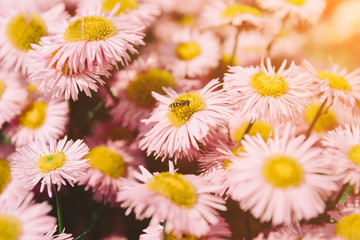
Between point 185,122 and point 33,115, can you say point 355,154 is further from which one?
point 33,115

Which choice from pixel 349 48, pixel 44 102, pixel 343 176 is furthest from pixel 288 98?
pixel 349 48

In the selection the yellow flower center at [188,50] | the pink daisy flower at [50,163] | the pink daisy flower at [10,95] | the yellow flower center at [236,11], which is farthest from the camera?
the yellow flower center at [188,50]

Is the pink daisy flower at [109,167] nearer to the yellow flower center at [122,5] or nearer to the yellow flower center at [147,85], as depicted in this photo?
the yellow flower center at [147,85]

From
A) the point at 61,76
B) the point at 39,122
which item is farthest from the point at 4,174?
the point at 61,76

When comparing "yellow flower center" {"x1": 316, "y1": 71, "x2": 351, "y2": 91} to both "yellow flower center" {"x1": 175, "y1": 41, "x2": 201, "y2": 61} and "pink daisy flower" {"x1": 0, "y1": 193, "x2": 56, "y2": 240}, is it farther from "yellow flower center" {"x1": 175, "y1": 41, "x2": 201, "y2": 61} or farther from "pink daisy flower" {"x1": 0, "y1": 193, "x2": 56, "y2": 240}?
"pink daisy flower" {"x1": 0, "y1": 193, "x2": 56, "y2": 240}

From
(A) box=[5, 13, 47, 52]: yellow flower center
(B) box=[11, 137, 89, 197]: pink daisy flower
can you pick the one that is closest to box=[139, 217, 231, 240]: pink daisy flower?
(B) box=[11, 137, 89, 197]: pink daisy flower

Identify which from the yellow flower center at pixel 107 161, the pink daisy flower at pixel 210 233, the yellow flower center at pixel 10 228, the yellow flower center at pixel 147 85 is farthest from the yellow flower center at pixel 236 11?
the yellow flower center at pixel 10 228

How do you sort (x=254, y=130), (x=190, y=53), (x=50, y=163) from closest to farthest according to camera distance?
(x=50, y=163) < (x=254, y=130) < (x=190, y=53)
